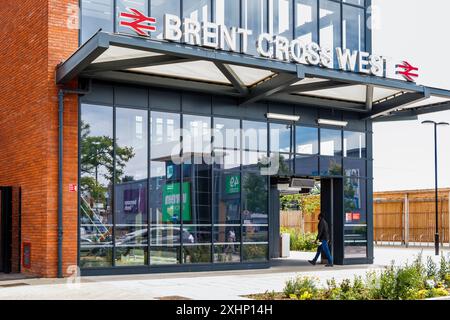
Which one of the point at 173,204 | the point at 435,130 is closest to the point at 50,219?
the point at 173,204

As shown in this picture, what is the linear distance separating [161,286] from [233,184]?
17.7 feet

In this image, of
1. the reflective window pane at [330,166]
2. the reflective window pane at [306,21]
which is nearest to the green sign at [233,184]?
the reflective window pane at [330,166]

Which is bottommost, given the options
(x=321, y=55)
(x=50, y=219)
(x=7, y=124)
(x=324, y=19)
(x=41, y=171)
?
(x=50, y=219)

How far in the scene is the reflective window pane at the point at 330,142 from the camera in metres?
22.5

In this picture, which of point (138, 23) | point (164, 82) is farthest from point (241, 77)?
point (138, 23)

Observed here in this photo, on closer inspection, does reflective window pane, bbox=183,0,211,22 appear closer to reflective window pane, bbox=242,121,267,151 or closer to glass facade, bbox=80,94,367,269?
glass facade, bbox=80,94,367,269

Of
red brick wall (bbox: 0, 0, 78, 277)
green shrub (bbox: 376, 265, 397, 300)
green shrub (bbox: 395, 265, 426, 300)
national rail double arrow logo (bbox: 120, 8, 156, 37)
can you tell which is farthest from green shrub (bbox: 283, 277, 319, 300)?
national rail double arrow logo (bbox: 120, 8, 156, 37)

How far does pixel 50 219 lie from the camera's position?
1730 cm

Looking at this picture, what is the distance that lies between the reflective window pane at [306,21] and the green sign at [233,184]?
16.7 ft

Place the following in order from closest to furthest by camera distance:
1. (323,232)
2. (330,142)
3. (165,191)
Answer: (165,191), (323,232), (330,142)

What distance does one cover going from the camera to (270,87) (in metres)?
19.4

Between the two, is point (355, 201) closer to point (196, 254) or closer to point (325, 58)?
point (325, 58)
